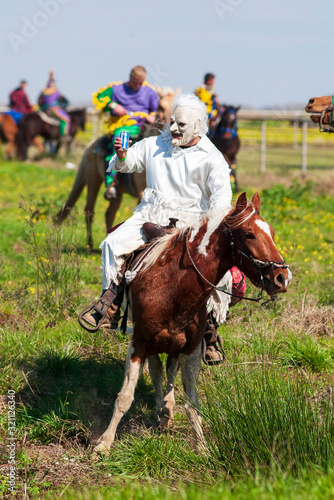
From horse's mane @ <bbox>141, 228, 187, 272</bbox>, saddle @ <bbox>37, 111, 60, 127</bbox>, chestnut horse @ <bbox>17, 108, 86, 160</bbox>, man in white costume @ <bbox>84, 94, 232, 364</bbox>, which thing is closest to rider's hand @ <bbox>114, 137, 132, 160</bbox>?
man in white costume @ <bbox>84, 94, 232, 364</bbox>

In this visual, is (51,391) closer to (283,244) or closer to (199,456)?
(199,456)

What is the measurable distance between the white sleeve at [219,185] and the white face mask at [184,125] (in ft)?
0.90

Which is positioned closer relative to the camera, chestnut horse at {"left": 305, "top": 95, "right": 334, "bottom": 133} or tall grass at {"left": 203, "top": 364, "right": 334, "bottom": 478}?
tall grass at {"left": 203, "top": 364, "right": 334, "bottom": 478}

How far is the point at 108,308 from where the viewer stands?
183 inches

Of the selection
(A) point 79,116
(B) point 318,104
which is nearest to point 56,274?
(B) point 318,104

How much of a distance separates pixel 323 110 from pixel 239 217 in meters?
2.16

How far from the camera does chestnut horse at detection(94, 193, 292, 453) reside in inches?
154

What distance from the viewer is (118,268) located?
4.62 meters

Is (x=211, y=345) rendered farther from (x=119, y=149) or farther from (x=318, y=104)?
(x=318, y=104)

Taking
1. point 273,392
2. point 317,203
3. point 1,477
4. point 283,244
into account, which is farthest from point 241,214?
point 317,203

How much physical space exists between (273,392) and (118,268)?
1.39m

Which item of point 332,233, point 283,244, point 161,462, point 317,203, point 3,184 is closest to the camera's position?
point 161,462

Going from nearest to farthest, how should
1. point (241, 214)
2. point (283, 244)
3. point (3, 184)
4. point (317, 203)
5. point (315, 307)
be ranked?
point (241, 214) < point (315, 307) < point (283, 244) < point (317, 203) < point (3, 184)

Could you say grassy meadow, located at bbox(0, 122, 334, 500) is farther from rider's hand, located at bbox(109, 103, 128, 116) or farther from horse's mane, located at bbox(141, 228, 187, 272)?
rider's hand, located at bbox(109, 103, 128, 116)
